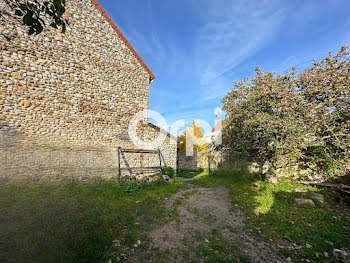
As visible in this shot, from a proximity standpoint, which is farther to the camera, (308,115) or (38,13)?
(308,115)

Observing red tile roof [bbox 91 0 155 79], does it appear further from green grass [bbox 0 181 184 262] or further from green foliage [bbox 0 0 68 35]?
green foliage [bbox 0 0 68 35]

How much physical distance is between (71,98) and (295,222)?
1048 cm

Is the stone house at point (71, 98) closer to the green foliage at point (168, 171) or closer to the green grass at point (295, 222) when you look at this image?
the green foliage at point (168, 171)

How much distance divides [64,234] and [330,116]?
Answer: 1085 cm

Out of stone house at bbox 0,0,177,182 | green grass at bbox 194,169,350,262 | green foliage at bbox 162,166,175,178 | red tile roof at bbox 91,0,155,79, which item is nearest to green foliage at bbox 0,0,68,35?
stone house at bbox 0,0,177,182

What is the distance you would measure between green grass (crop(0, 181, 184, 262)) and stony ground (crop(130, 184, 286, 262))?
549mm

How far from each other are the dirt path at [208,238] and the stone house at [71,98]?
511cm

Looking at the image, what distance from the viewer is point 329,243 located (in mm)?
3959

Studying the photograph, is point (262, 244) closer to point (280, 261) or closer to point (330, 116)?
point (280, 261)

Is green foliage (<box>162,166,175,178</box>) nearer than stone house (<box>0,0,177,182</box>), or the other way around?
stone house (<box>0,0,177,182</box>)

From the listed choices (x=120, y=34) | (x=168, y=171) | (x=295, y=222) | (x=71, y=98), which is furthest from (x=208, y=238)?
(x=120, y=34)

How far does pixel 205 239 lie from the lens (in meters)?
4.23

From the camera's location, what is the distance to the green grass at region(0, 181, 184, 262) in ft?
10.4

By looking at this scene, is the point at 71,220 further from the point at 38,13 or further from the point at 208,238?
the point at 38,13
